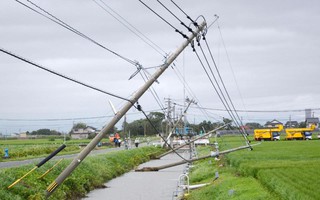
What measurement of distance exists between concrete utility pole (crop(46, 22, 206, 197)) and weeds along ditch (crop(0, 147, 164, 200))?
216 centimetres

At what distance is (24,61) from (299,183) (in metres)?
10.1

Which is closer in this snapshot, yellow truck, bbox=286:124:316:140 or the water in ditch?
the water in ditch

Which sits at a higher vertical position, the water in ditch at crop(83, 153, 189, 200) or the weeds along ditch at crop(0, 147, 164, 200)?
the weeds along ditch at crop(0, 147, 164, 200)

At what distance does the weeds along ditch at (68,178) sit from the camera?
18.5 meters

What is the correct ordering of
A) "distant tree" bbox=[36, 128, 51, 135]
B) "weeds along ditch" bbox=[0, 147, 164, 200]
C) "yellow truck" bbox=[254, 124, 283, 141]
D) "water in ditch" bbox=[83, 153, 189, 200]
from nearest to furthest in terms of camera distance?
"weeds along ditch" bbox=[0, 147, 164, 200], "water in ditch" bbox=[83, 153, 189, 200], "yellow truck" bbox=[254, 124, 283, 141], "distant tree" bbox=[36, 128, 51, 135]

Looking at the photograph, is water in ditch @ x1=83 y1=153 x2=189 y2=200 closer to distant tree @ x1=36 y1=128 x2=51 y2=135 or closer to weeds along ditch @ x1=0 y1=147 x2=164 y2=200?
weeds along ditch @ x1=0 y1=147 x2=164 y2=200

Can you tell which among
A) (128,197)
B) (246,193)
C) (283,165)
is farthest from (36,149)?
(246,193)

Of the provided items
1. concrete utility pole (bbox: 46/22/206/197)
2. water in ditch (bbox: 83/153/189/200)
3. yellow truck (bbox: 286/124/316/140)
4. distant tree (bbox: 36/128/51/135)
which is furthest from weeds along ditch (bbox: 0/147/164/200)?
distant tree (bbox: 36/128/51/135)

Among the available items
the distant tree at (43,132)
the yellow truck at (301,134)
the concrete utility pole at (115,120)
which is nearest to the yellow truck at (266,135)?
the yellow truck at (301,134)

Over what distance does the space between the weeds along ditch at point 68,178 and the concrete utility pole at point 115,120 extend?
216cm

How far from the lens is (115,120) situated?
56.1 ft

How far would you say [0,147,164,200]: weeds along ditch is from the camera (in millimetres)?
18469

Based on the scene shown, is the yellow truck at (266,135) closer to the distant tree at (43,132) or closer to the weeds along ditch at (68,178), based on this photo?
the weeds along ditch at (68,178)

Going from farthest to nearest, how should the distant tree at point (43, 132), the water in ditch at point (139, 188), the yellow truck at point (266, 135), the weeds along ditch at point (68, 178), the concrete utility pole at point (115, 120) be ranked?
1. the distant tree at point (43, 132)
2. the yellow truck at point (266, 135)
3. the water in ditch at point (139, 188)
4. the weeds along ditch at point (68, 178)
5. the concrete utility pole at point (115, 120)
